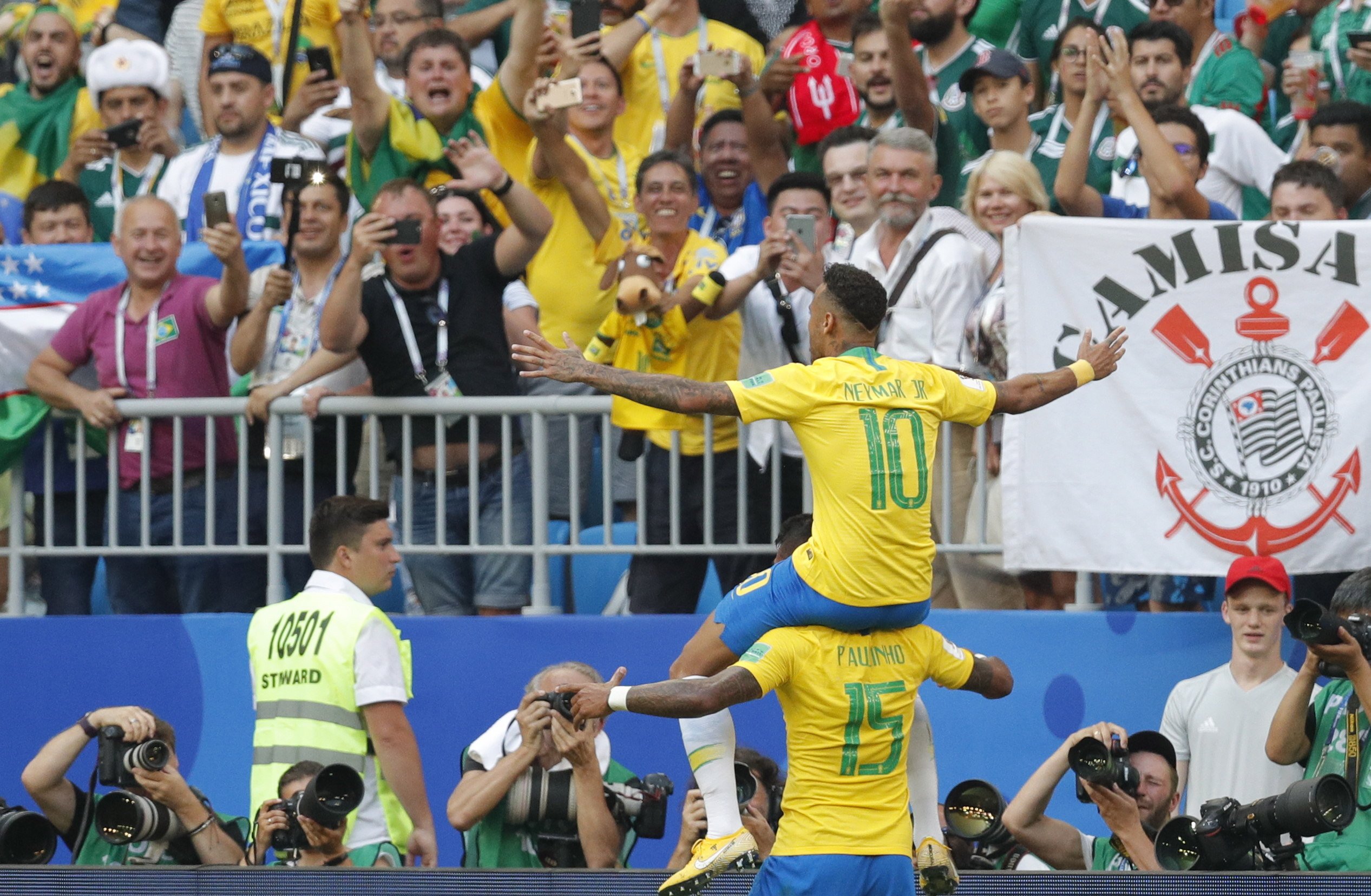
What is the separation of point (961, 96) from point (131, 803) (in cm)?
591

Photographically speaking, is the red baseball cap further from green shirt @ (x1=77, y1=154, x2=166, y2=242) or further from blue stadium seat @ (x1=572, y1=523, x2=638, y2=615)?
green shirt @ (x1=77, y1=154, x2=166, y2=242)

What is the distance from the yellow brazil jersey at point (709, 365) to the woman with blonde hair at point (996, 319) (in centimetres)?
104

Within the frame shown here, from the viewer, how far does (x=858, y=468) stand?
592 cm

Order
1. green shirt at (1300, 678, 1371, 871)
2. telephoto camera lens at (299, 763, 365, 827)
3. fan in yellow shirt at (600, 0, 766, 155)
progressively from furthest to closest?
fan in yellow shirt at (600, 0, 766, 155)
green shirt at (1300, 678, 1371, 871)
telephoto camera lens at (299, 763, 365, 827)

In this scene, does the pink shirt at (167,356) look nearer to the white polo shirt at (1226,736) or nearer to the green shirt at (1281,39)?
the white polo shirt at (1226,736)

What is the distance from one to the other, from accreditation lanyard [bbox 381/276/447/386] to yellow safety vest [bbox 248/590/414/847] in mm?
1799

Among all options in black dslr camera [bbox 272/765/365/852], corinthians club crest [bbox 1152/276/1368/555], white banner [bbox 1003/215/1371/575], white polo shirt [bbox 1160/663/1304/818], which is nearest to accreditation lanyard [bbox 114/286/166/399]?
black dslr camera [bbox 272/765/365/852]

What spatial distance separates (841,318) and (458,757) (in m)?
3.88

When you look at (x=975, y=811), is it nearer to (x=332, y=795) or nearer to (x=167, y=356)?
(x=332, y=795)

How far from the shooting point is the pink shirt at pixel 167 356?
9.24 meters

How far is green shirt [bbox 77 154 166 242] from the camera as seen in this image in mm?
11383

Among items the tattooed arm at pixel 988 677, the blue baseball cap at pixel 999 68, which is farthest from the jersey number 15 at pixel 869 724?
the blue baseball cap at pixel 999 68

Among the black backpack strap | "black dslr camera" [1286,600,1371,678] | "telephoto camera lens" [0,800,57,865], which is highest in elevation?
the black backpack strap

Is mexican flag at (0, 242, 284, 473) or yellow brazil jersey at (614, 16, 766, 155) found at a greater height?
yellow brazil jersey at (614, 16, 766, 155)
